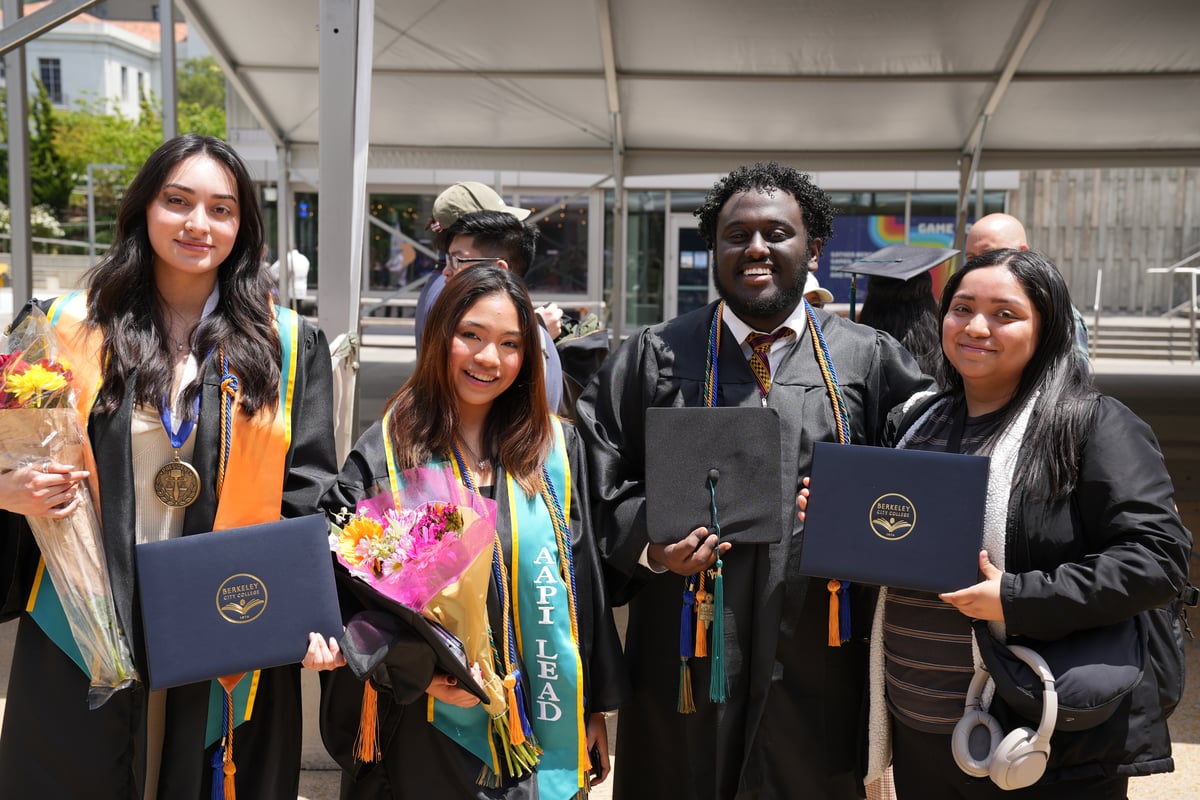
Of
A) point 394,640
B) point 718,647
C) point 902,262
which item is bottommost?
point 718,647

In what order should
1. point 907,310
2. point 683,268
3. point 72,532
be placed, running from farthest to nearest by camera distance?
point 683,268, point 907,310, point 72,532

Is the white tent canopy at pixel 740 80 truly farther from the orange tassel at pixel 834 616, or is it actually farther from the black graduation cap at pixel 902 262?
Answer: the orange tassel at pixel 834 616

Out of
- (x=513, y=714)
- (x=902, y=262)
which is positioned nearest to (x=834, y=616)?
(x=513, y=714)

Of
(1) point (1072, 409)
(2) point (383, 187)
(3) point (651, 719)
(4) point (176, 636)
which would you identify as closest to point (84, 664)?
(4) point (176, 636)

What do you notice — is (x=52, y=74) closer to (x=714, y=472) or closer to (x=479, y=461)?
(x=479, y=461)

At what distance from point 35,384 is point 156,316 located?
0.40 meters

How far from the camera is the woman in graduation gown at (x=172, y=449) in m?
2.21

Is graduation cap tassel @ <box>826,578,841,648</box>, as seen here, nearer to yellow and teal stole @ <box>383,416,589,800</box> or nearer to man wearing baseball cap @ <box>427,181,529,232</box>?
yellow and teal stole @ <box>383,416,589,800</box>

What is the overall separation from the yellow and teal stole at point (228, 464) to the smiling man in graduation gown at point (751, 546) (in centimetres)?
78

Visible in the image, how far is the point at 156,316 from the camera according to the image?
7.74 ft

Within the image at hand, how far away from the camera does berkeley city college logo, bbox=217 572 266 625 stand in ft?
6.83

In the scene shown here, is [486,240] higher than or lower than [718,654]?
higher

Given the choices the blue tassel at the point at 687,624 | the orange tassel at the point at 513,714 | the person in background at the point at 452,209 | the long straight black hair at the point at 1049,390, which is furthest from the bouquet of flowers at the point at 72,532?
the long straight black hair at the point at 1049,390

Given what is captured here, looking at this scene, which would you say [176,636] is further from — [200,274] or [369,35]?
[369,35]
